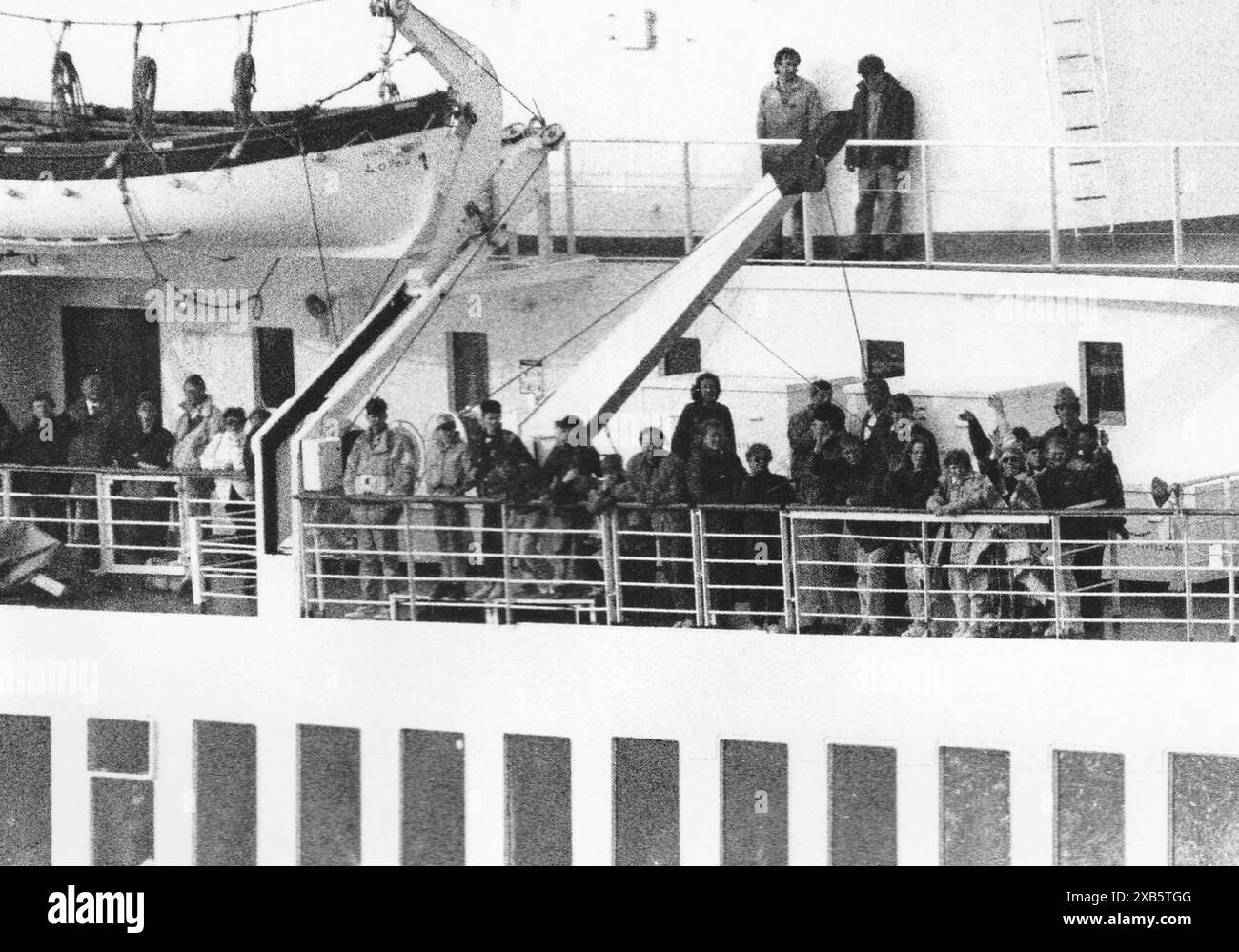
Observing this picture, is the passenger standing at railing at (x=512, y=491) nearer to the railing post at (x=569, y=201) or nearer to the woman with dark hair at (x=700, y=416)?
the woman with dark hair at (x=700, y=416)

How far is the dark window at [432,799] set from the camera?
32.2ft

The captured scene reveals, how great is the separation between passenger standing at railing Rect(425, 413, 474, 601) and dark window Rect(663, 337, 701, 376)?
956 mm

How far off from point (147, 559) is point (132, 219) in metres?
1.40

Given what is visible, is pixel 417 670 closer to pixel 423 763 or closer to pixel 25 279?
pixel 423 763

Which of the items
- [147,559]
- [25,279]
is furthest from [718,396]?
[25,279]

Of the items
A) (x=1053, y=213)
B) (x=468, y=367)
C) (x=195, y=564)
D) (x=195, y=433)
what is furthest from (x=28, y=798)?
(x=1053, y=213)

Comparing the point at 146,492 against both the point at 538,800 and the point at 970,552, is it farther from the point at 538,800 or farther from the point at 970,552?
the point at 970,552

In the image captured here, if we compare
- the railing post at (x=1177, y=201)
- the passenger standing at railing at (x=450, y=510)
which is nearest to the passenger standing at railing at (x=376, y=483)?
the passenger standing at railing at (x=450, y=510)

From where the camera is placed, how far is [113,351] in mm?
12156

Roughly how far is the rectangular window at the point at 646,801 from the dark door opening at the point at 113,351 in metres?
3.41

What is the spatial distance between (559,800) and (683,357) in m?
2.09

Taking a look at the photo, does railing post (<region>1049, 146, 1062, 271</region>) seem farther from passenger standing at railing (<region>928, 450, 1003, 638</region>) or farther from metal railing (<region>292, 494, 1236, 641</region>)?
passenger standing at railing (<region>928, 450, 1003, 638</region>)

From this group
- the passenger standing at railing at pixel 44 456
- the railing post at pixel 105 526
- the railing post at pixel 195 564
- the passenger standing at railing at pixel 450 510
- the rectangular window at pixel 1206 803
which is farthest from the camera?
the passenger standing at railing at pixel 44 456

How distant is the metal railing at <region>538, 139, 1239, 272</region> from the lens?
10.7 metres
